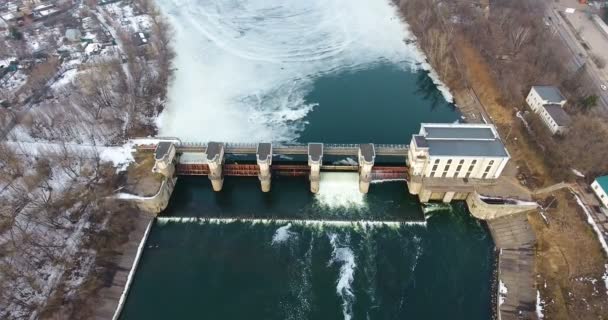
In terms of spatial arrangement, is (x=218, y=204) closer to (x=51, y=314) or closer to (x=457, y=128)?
(x=51, y=314)

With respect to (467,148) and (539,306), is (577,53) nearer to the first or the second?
(467,148)

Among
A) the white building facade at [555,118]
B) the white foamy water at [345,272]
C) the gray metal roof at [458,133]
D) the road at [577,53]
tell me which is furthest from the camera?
the road at [577,53]

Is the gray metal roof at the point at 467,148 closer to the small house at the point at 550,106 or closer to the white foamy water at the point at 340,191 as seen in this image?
the white foamy water at the point at 340,191

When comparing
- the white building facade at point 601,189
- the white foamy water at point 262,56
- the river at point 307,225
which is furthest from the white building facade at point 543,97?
the white foamy water at point 262,56

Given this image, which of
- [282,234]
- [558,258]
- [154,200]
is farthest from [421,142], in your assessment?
[154,200]

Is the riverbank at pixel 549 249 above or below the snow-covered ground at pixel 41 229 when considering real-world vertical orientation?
above

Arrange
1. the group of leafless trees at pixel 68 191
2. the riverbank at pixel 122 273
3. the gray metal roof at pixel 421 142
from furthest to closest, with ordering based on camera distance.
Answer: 1. the gray metal roof at pixel 421 142
2. the group of leafless trees at pixel 68 191
3. the riverbank at pixel 122 273

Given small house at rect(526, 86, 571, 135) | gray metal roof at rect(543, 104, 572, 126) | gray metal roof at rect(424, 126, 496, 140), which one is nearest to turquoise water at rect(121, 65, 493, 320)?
gray metal roof at rect(424, 126, 496, 140)
